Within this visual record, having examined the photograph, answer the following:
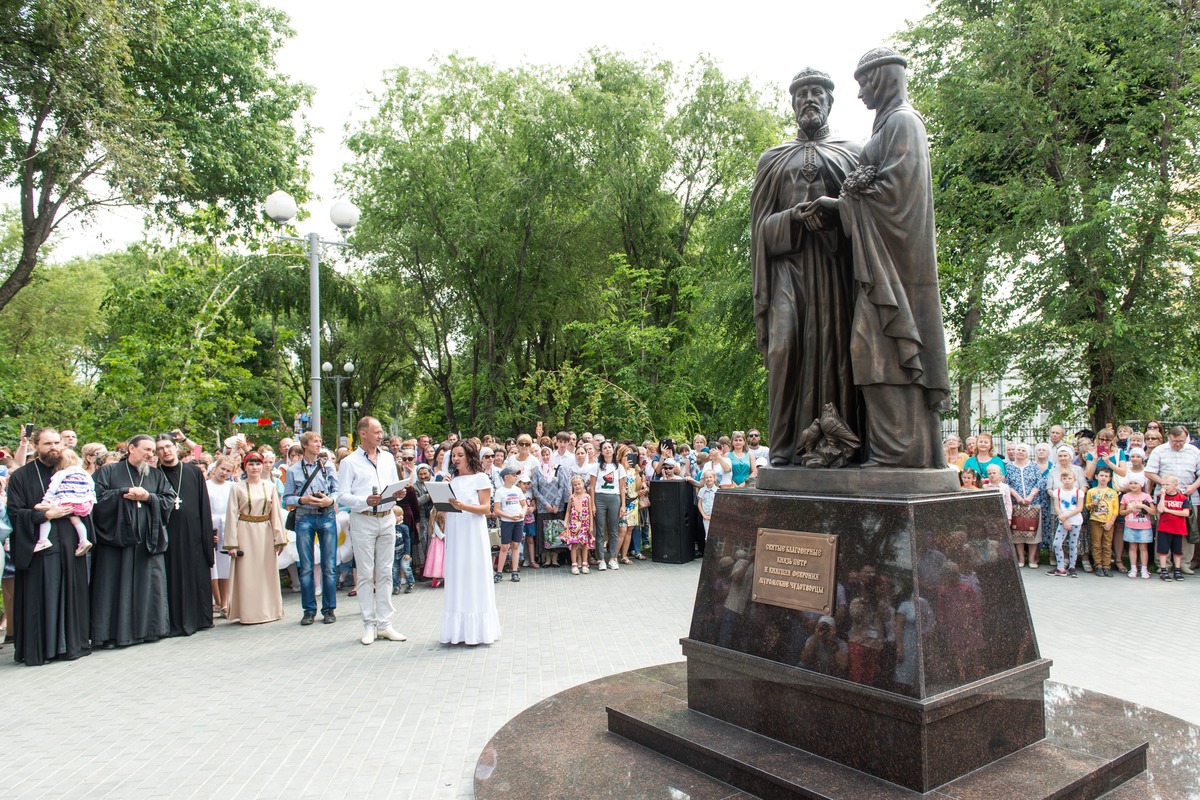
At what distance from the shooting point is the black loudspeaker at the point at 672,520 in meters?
12.8

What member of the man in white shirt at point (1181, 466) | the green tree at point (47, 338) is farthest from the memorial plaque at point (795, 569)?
the green tree at point (47, 338)

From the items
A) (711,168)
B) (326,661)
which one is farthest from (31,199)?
(711,168)

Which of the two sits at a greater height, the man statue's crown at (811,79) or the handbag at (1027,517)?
the man statue's crown at (811,79)

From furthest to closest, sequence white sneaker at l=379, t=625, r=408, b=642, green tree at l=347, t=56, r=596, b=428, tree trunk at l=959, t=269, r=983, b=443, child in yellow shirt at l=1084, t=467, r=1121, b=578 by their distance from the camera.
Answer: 1. green tree at l=347, t=56, r=596, b=428
2. tree trunk at l=959, t=269, r=983, b=443
3. child in yellow shirt at l=1084, t=467, r=1121, b=578
4. white sneaker at l=379, t=625, r=408, b=642

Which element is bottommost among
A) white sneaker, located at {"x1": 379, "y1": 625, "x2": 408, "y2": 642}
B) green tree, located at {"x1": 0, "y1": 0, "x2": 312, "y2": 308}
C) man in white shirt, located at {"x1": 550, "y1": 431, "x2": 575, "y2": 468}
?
white sneaker, located at {"x1": 379, "y1": 625, "x2": 408, "y2": 642}

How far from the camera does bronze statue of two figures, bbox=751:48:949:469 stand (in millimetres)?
4266

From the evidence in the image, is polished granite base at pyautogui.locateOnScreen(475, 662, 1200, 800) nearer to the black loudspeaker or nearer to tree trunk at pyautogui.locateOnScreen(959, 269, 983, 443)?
the black loudspeaker

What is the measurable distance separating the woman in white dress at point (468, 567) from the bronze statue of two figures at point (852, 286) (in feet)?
12.5

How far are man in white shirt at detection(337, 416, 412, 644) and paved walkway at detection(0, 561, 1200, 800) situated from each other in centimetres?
37

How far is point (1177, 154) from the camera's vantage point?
15141 millimetres

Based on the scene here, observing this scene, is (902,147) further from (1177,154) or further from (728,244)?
(728,244)

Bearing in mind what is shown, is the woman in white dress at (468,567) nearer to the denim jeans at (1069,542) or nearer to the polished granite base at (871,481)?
the polished granite base at (871,481)

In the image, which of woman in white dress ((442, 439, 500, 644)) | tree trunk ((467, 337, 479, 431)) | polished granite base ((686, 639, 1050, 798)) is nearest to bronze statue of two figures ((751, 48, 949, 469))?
polished granite base ((686, 639, 1050, 798))

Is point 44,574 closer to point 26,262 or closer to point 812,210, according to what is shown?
point 812,210
